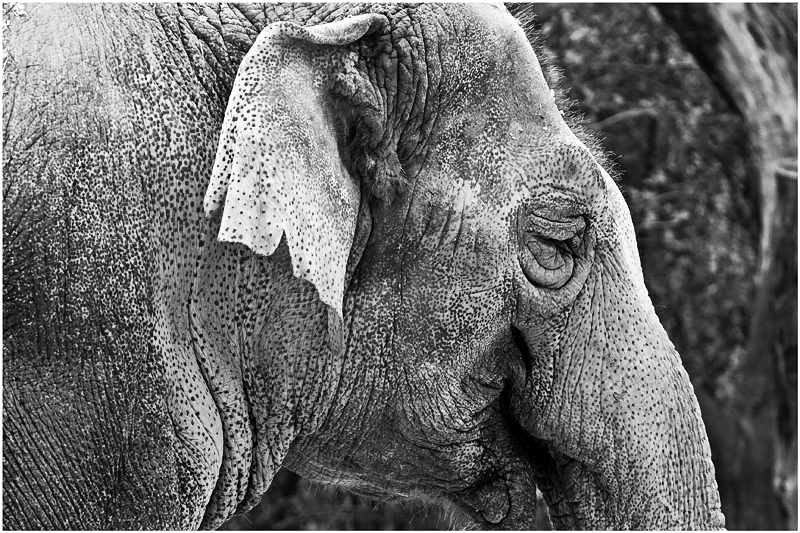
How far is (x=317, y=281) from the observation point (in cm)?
192

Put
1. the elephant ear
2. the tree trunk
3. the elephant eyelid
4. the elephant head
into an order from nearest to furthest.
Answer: the elephant ear < the elephant head < the elephant eyelid < the tree trunk

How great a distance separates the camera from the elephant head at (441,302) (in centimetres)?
206

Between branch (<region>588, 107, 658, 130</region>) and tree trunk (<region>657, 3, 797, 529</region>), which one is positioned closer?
tree trunk (<region>657, 3, 797, 529</region>)

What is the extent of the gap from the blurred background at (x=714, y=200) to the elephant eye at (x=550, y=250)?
10.2ft

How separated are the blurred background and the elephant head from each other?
10.0 feet

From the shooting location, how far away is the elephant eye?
7.32ft

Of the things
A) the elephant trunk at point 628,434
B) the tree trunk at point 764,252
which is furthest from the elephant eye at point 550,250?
the tree trunk at point 764,252

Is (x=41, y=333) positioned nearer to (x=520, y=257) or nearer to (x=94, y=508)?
(x=94, y=508)

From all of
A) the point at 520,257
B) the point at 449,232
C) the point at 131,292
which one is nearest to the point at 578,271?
the point at 520,257

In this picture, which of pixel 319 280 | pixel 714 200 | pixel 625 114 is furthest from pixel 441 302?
pixel 714 200

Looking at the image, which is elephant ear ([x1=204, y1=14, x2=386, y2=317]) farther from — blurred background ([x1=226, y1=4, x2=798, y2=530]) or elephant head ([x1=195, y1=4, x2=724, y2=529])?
blurred background ([x1=226, y1=4, x2=798, y2=530])

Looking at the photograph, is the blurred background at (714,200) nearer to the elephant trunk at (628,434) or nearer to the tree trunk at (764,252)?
the tree trunk at (764,252)

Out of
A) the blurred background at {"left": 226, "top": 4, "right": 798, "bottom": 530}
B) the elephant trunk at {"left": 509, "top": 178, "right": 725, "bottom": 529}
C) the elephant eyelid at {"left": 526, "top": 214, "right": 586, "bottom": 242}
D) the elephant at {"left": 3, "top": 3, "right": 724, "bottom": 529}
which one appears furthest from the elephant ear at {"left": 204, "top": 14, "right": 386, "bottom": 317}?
the blurred background at {"left": 226, "top": 4, "right": 798, "bottom": 530}

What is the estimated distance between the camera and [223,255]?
6.77 feet
